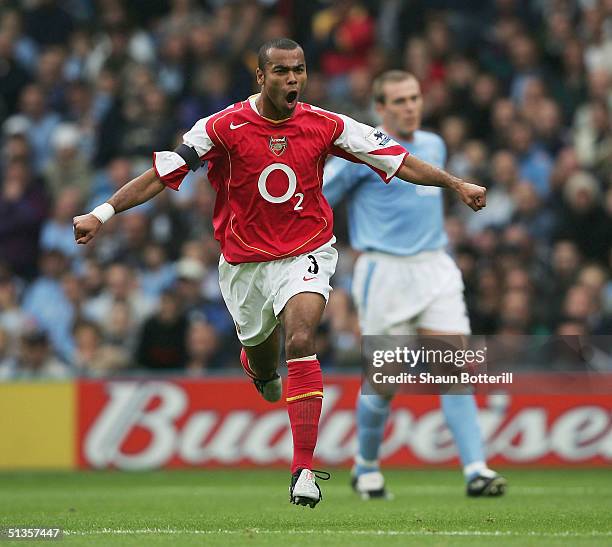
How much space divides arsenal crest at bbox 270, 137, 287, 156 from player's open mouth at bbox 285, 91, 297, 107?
0.24 metres

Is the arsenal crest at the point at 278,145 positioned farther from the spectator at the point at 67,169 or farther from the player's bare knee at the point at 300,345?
the spectator at the point at 67,169

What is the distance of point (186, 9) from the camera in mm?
18609

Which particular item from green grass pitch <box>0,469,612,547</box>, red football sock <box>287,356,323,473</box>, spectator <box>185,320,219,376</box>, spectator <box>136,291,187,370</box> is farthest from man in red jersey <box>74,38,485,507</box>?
spectator <box>136,291,187,370</box>

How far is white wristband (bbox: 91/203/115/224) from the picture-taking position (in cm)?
747

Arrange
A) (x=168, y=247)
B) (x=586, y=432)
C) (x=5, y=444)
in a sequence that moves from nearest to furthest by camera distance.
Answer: (x=586, y=432)
(x=5, y=444)
(x=168, y=247)

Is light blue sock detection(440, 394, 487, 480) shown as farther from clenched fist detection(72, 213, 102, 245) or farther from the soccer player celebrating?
clenched fist detection(72, 213, 102, 245)

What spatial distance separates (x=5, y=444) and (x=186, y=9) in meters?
7.20

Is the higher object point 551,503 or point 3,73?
point 3,73

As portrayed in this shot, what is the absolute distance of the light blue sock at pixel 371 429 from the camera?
10.0 meters

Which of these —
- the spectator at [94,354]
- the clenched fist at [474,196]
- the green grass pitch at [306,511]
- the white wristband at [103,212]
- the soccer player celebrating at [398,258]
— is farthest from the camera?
the spectator at [94,354]

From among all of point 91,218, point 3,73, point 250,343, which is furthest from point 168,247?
point 91,218

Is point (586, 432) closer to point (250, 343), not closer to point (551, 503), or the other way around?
point (551, 503)

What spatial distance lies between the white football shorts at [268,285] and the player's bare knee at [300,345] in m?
0.27

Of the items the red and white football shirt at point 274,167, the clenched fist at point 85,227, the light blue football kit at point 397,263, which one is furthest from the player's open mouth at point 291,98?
the light blue football kit at point 397,263
